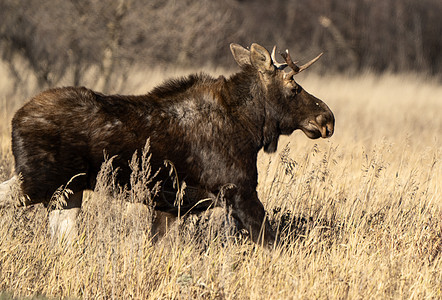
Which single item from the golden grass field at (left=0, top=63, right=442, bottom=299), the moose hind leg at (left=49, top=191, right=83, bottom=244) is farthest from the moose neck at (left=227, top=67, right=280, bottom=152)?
the moose hind leg at (left=49, top=191, right=83, bottom=244)

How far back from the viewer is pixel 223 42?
26.2 metres

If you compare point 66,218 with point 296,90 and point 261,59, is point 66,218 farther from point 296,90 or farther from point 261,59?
point 296,90

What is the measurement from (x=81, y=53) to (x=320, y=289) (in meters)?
11.8

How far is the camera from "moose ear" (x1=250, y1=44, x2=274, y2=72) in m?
6.05

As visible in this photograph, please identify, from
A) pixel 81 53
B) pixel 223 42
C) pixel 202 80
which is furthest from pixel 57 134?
pixel 223 42

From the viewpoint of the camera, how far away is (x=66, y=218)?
19.1 feet

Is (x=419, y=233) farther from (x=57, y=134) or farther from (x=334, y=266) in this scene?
(x=57, y=134)

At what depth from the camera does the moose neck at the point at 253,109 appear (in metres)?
6.07

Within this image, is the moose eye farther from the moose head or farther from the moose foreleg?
the moose foreleg

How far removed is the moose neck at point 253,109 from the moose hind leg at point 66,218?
1.51 meters

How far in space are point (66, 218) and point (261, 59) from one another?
2.12 meters

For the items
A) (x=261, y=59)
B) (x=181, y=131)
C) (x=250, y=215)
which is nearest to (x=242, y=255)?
(x=250, y=215)

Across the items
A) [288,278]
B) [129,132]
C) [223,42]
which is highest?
[223,42]

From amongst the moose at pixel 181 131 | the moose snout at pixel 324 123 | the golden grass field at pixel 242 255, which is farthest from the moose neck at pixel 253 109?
the moose snout at pixel 324 123
